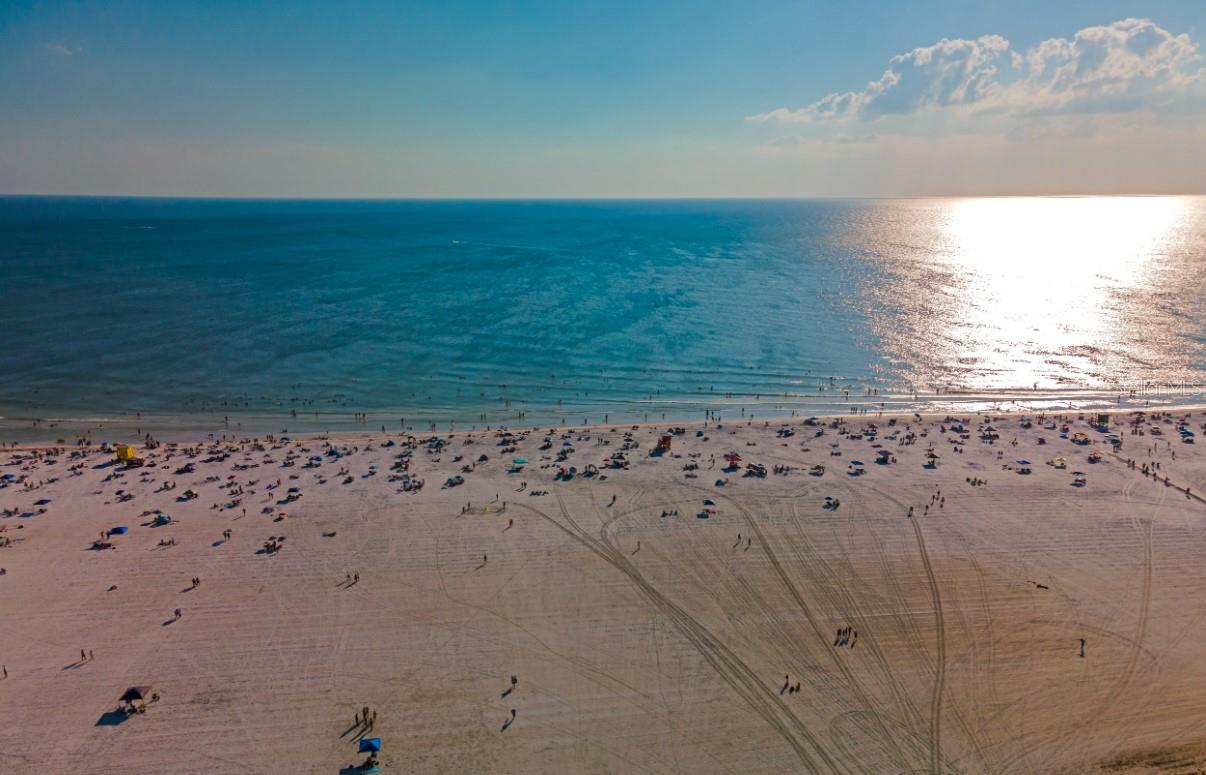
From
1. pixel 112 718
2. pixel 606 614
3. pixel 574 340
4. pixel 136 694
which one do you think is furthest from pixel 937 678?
pixel 574 340

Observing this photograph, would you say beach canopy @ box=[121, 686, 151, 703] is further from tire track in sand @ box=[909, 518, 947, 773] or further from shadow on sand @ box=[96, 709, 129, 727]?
tire track in sand @ box=[909, 518, 947, 773]

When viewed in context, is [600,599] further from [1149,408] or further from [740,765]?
[1149,408]

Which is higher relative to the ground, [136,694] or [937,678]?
[136,694]

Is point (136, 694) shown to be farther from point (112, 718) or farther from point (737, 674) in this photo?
point (737, 674)

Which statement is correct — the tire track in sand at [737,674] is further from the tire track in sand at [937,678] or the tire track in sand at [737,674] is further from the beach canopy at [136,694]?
the beach canopy at [136,694]

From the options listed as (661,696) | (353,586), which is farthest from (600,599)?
(353,586)

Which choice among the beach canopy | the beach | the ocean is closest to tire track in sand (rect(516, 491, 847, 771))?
the beach
